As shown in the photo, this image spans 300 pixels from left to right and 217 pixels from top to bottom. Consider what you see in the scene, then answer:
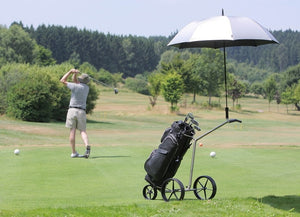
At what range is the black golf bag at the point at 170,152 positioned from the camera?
7180 mm

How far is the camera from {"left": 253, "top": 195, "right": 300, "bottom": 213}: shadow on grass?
677 centimetres

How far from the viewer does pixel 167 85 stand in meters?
68.4

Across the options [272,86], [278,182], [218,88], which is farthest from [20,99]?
[272,86]

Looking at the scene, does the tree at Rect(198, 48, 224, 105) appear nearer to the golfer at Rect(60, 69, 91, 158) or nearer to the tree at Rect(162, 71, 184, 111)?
the tree at Rect(162, 71, 184, 111)

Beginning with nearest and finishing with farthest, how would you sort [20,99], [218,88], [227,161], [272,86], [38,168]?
[38,168], [227,161], [20,99], [218,88], [272,86]

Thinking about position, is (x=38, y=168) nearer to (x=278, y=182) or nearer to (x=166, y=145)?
(x=166, y=145)

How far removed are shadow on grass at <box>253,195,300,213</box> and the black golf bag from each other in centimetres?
135

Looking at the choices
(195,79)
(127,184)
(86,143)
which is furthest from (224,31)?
(195,79)

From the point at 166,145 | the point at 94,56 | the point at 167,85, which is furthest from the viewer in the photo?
the point at 94,56

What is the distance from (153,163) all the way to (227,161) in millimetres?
5237

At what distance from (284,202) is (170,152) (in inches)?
69.7

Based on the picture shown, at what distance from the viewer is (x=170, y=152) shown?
285 inches

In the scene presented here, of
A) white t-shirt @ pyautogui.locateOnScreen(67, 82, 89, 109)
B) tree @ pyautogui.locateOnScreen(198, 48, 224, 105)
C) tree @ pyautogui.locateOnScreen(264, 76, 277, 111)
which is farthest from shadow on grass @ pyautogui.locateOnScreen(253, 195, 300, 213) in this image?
tree @ pyautogui.locateOnScreen(264, 76, 277, 111)

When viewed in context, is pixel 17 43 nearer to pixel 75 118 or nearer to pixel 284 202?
pixel 75 118
